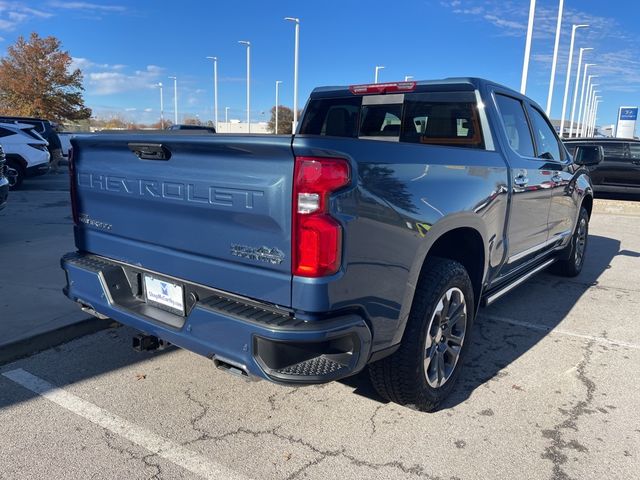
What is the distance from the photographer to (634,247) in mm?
8516

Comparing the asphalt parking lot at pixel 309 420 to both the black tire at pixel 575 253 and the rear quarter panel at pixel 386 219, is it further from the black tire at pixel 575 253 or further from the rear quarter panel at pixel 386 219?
the black tire at pixel 575 253

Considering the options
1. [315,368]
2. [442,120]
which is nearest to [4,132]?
[442,120]

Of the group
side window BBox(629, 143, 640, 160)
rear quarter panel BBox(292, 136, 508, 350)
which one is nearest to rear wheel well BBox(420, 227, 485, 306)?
rear quarter panel BBox(292, 136, 508, 350)

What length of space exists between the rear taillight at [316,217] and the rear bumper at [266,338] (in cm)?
25

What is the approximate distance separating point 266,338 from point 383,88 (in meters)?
2.63

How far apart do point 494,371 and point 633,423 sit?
0.88 meters

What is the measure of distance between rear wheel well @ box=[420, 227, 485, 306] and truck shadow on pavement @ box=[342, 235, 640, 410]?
1.76 ft

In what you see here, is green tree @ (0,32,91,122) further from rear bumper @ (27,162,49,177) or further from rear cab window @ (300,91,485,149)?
rear cab window @ (300,91,485,149)

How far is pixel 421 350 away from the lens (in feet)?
9.05

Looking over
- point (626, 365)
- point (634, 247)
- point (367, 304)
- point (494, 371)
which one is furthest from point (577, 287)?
point (367, 304)

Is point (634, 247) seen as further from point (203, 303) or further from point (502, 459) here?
point (203, 303)

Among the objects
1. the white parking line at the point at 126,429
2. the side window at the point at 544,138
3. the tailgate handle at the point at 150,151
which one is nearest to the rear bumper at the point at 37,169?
the white parking line at the point at 126,429

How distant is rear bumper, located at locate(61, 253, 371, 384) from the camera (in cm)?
217

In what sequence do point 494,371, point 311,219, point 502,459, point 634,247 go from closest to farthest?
point 311,219 → point 502,459 → point 494,371 → point 634,247
